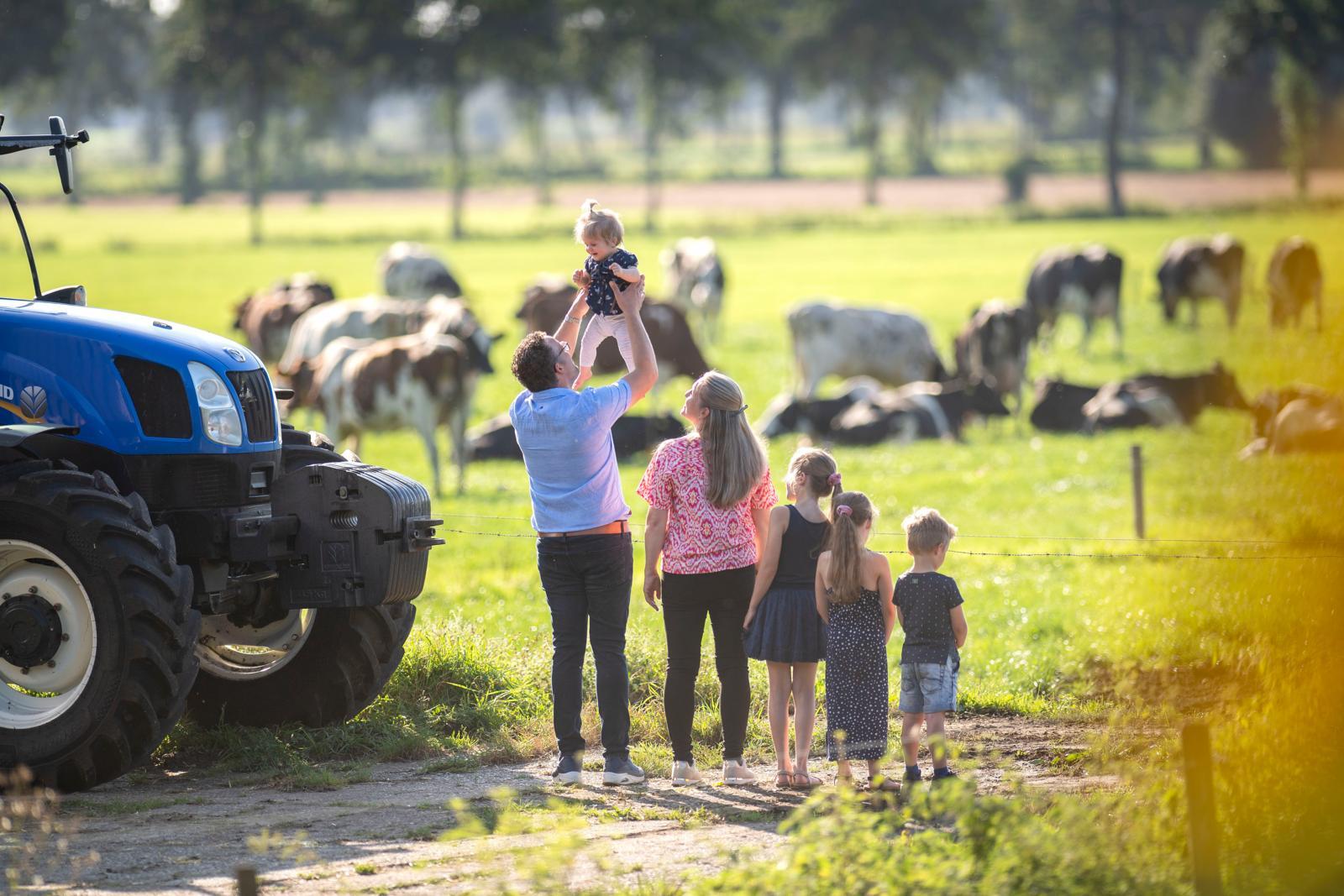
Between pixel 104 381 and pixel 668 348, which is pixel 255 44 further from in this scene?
pixel 104 381

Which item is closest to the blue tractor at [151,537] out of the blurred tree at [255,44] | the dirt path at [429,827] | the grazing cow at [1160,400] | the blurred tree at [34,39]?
the dirt path at [429,827]

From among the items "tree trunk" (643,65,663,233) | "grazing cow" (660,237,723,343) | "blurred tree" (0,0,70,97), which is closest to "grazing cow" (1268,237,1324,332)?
"grazing cow" (660,237,723,343)

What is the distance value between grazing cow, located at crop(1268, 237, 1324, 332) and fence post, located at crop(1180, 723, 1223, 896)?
2612cm

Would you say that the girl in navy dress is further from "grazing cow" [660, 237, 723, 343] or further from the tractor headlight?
"grazing cow" [660, 237, 723, 343]

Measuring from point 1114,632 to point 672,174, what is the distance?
9174 centimetres

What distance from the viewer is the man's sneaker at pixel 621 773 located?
25.8ft


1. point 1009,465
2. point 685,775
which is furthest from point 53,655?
point 1009,465

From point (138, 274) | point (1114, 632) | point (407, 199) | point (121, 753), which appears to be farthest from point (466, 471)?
point (407, 199)

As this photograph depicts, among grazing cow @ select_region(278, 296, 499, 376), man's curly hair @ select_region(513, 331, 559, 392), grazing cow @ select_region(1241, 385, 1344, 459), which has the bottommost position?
grazing cow @ select_region(1241, 385, 1344, 459)

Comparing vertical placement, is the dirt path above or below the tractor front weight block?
below

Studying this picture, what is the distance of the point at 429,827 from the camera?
7.11 m

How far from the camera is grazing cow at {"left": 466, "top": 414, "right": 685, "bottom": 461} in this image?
20719mm

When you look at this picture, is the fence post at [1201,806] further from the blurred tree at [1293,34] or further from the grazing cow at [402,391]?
the blurred tree at [1293,34]

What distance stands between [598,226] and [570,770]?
7.98 ft
